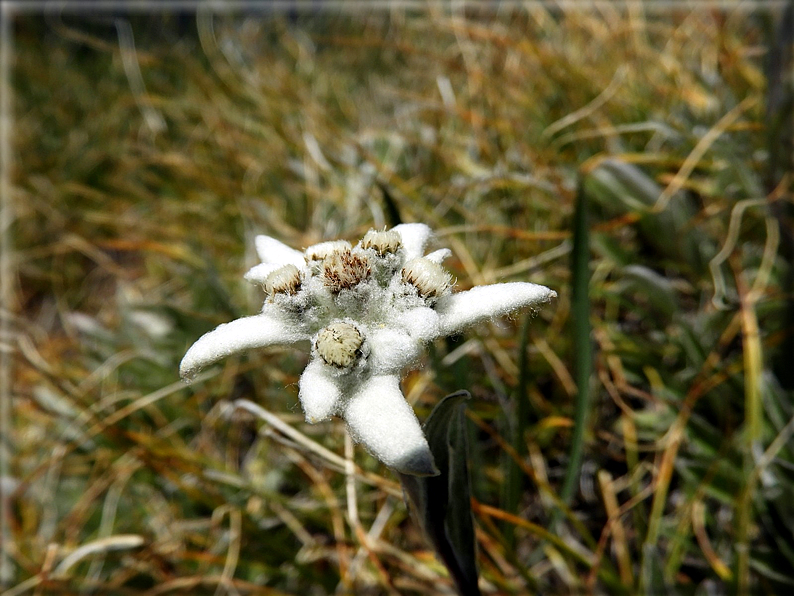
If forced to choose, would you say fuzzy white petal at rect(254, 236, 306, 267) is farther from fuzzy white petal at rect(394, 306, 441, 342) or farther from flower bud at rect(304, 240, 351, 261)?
fuzzy white petal at rect(394, 306, 441, 342)

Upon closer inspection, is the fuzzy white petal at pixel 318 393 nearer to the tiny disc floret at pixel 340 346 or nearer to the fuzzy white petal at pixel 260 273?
the tiny disc floret at pixel 340 346

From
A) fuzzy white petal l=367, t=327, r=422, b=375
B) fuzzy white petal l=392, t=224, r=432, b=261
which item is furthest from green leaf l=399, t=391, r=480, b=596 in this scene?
fuzzy white petal l=392, t=224, r=432, b=261

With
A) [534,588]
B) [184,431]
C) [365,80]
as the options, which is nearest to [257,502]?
[184,431]

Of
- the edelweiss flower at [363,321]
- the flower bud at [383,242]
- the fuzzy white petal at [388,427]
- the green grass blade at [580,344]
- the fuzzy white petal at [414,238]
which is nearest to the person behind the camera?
the fuzzy white petal at [388,427]

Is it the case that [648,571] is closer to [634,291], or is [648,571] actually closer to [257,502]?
Result: [634,291]

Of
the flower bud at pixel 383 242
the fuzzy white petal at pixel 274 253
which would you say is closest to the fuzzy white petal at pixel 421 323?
the flower bud at pixel 383 242

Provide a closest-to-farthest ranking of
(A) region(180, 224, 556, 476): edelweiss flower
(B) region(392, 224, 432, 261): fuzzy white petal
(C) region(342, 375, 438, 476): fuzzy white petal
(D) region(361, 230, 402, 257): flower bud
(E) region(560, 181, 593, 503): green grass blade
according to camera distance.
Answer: (C) region(342, 375, 438, 476): fuzzy white petal
(A) region(180, 224, 556, 476): edelweiss flower
(D) region(361, 230, 402, 257): flower bud
(B) region(392, 224, 432, 261): fuzzy white petal
(E) region(560, 181, 593, 503): green grass blade
